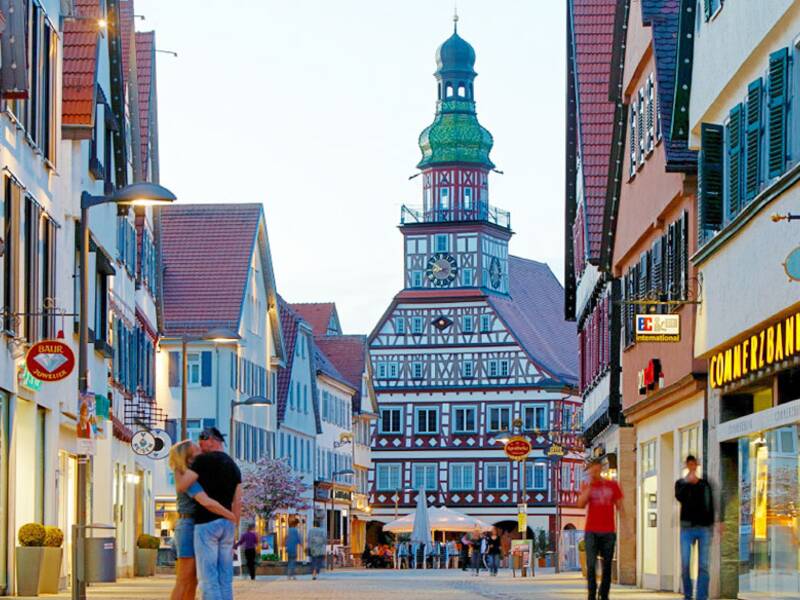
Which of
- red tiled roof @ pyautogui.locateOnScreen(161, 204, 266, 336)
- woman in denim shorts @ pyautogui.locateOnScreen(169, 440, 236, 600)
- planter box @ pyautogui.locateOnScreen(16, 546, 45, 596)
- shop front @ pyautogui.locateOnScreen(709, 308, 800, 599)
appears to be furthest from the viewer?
red tiled roof @ pyautogui.locateOnScreen(161, 204, 266, 336)

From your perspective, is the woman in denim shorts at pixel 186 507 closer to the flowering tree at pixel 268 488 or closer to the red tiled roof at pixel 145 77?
the red tiled roof at pixel 145 77

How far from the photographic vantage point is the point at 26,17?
2853 centimetres

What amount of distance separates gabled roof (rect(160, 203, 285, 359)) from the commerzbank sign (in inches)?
1956

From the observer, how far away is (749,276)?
23719 millimetres

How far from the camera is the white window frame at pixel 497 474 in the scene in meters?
111

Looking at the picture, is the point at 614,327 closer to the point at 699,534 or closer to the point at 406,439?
the point at 699,534

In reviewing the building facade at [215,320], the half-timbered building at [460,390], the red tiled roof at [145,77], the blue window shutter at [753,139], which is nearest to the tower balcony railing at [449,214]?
the half-timbered building at [460,390]

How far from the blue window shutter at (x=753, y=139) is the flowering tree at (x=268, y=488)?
5352cm

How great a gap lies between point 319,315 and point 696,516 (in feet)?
314

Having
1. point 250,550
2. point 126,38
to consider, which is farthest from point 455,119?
point 126,38

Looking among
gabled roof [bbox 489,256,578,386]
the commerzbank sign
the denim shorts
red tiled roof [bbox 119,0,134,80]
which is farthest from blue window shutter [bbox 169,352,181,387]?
the denim shorts

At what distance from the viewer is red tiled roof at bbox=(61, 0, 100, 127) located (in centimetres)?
3400

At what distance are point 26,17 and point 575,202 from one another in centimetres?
2516

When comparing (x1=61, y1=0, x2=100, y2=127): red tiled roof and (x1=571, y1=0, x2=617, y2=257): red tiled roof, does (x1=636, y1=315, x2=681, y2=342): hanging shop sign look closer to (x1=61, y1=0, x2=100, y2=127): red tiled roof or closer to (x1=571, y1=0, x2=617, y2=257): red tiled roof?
(x1=61, y1=0, x2=100, y2=127): red tiled roof
